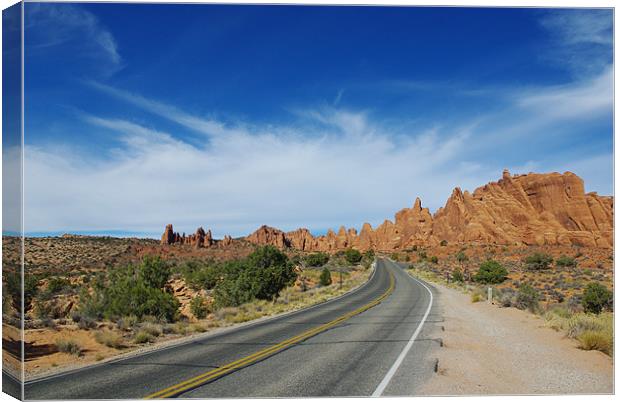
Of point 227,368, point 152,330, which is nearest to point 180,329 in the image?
point 152,330

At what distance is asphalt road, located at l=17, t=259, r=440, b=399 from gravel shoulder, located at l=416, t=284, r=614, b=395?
54cm

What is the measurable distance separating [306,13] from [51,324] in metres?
13.6

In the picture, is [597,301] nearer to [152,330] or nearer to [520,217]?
[152,330]

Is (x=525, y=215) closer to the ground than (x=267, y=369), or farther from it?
farther from it

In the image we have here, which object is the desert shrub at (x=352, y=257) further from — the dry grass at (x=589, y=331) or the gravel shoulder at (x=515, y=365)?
the gravel shoulder at (x=515, y=365)

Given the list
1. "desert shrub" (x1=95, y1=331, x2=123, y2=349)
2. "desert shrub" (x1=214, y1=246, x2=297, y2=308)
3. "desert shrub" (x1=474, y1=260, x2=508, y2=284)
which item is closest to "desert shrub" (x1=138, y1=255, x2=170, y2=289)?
"desert shrub" (x1=214, y1=246, x2=297, y2=308)

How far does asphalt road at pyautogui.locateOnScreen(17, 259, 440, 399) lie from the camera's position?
7215 millimetres

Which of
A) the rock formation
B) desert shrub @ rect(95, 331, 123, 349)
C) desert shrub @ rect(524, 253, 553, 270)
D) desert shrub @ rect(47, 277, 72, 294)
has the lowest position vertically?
desert shrub @ rect(524, 253, 553, 270)

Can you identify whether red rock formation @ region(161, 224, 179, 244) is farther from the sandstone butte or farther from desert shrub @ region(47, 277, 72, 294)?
desert shrub @ region(47, 277, 72, 294)


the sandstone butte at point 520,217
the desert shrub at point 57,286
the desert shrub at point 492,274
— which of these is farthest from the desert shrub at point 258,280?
the sandstone butte at point 520,217

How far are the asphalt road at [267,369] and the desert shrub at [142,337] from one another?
1.65 metres

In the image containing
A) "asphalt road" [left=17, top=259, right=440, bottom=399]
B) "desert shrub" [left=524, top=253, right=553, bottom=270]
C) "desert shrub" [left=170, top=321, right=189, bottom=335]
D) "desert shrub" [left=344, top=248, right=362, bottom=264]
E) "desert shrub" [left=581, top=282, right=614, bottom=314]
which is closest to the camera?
"asphalt road" [left=17, top=259, right=440, bottom=399]

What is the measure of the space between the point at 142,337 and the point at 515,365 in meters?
10.4

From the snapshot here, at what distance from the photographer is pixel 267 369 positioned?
8477mm
